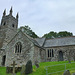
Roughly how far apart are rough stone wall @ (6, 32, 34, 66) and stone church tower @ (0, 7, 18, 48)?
410 inches

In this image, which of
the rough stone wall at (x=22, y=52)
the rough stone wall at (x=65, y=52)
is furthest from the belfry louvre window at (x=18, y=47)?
the rough stone wall at (x=65, y=52)

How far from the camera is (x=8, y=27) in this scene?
37.3 meters

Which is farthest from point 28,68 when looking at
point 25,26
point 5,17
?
point 25,26

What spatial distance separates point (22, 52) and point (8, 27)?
17.6 m

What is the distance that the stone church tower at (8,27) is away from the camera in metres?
36.0

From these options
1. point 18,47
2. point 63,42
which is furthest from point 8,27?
point 63,42

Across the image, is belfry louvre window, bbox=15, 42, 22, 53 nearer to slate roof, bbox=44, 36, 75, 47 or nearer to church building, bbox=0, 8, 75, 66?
church building, bbox=0, 8, 75, 66

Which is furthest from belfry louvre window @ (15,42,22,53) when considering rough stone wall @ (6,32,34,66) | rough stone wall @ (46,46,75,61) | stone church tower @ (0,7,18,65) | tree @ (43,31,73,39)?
tree @ (43,31,73,39)

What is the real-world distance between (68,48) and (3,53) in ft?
62.8

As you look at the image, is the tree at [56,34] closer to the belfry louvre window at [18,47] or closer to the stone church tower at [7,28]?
the stone church tower at [7,28]

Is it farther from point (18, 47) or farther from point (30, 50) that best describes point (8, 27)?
point (30, 50)

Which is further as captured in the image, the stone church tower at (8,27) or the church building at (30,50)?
the stone church tower at (8,27)

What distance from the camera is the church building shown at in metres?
23.0

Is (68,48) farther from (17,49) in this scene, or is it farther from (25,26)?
(25,26)
